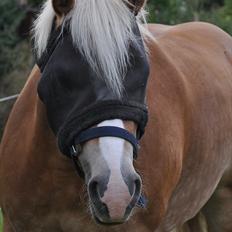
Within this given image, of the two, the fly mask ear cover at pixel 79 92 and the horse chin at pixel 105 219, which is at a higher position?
the fly mask ear cover at pixel 79 92

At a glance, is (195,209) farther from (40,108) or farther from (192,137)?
(40,108)

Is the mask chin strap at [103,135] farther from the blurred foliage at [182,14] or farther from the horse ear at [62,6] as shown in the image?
the blurred foliage at [182,14]

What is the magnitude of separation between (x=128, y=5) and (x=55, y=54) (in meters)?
0.36

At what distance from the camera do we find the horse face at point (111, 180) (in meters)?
3.03

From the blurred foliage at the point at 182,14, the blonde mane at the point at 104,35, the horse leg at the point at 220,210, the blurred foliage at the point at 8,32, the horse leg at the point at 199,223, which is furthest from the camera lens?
the blurred foliage at the point at 182,14

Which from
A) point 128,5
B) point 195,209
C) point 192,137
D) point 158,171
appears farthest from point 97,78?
point 195,209

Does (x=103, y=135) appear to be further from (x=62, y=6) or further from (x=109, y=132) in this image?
(x=62, y=6)

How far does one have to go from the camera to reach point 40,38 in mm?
3529

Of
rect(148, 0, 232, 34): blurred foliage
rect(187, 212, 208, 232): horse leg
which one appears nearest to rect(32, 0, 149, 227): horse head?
rect(187, 212, 208, 232): horse leg

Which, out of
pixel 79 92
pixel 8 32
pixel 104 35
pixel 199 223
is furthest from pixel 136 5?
pixel 8 32

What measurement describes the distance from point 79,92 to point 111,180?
424 mm

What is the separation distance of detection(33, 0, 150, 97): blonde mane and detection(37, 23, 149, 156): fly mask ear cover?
0.10 feet

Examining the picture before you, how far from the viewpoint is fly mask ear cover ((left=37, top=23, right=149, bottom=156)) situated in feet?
10.6

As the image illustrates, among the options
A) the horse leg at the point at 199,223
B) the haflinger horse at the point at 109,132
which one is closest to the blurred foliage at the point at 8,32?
the horse leg at the point at 199,223
